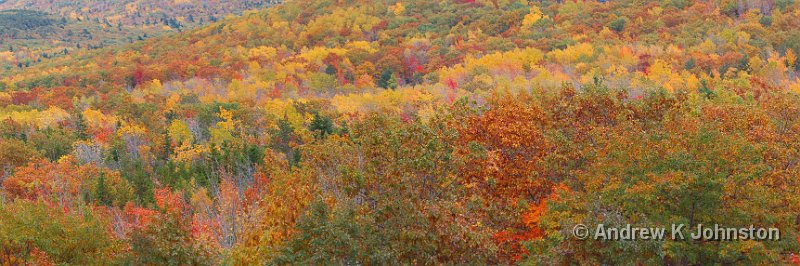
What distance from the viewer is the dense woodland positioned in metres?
20.9

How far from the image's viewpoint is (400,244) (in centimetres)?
2017

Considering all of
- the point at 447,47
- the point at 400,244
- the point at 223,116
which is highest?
the point at 400,244

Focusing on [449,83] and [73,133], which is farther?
[449,83]

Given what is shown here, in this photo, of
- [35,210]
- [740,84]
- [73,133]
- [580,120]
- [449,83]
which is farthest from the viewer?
[449,83]

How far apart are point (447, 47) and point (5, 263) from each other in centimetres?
13188

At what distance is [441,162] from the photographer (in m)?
24.5

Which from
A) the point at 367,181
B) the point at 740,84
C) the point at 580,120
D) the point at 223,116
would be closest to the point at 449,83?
the point at 223,116

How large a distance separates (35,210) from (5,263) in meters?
2.51

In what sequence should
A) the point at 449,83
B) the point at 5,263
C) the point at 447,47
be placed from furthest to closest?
the point at 447,47, the point at 449,83, the point at 5,263

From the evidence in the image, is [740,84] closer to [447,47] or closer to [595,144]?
[595,144]

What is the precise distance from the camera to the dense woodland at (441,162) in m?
20.9

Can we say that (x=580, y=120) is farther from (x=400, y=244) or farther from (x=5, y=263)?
(x=5, y=263)

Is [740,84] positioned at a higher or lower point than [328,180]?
lower

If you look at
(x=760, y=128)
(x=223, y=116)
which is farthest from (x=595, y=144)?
(x=223, y=116)
